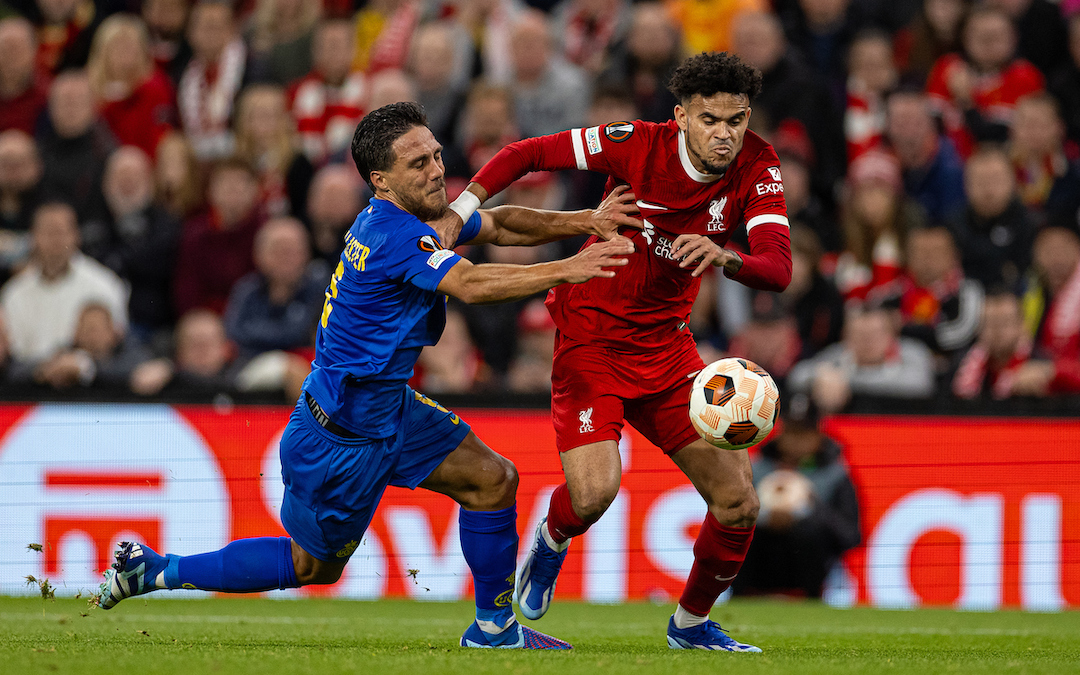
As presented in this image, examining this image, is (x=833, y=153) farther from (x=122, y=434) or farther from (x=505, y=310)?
(x=122, y=434)

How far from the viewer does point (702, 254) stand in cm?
561

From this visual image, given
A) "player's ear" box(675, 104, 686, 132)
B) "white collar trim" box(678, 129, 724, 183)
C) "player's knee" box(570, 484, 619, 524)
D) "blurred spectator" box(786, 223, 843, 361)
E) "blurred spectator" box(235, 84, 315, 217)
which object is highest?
"blurred spectator" box(235, 84, 315, 217)

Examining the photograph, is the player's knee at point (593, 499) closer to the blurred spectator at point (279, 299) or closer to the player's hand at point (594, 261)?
the player's hand at point (594, 261)

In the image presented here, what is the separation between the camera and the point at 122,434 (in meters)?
9.93

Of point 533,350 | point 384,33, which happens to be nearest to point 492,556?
point 533,350

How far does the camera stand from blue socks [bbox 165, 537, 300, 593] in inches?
237

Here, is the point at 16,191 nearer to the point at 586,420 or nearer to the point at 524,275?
the point at 586,420

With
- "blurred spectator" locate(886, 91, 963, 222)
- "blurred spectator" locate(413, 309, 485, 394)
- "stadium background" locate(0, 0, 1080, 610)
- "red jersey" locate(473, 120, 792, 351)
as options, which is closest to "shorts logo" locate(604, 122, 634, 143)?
"red jersey" locate(473, 120, 792, 351)

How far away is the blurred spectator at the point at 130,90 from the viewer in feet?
42.8

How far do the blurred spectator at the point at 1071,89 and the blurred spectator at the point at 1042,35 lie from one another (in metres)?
0.19

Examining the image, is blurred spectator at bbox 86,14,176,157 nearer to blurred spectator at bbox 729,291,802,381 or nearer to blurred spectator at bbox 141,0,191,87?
blurred spectator at bbox 141,0,191,87

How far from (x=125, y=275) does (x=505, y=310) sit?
12.0 feet

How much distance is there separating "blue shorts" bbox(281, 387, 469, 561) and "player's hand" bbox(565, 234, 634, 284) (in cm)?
122

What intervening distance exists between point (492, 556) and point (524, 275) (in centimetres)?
150
